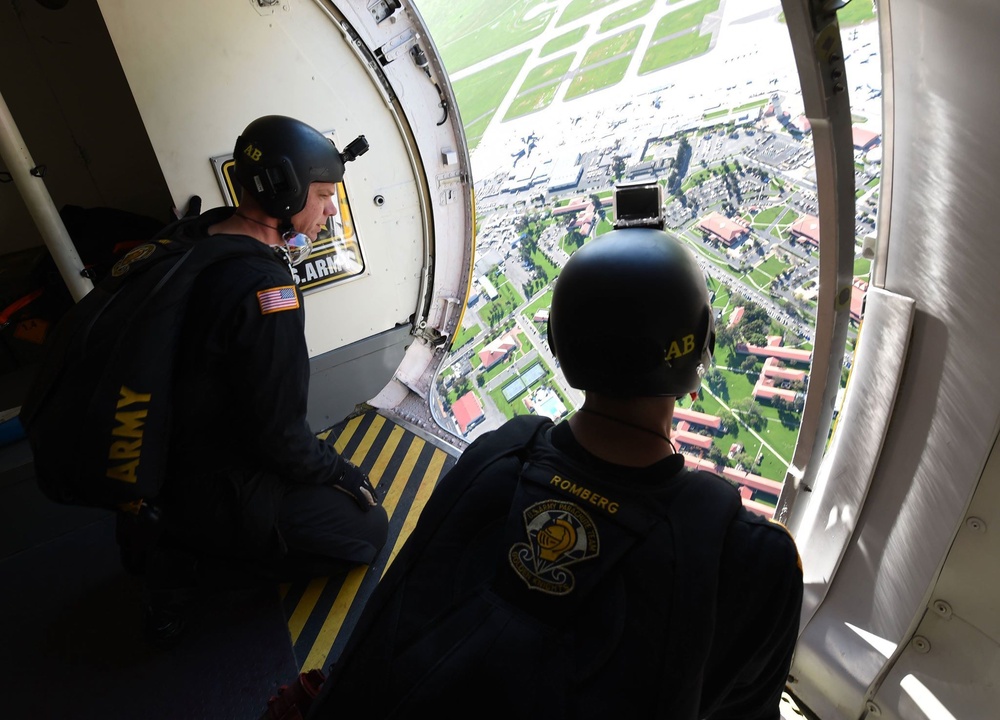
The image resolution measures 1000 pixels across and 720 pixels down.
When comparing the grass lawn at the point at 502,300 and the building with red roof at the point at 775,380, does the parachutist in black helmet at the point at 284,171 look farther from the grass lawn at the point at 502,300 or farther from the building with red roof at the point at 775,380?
the building with red roof at the point at 775,380

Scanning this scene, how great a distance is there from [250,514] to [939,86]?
252cm

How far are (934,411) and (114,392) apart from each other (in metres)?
2.35

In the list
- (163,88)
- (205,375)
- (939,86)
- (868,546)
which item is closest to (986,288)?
(939,86)

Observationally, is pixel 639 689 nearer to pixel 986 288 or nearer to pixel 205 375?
pixel 986 288

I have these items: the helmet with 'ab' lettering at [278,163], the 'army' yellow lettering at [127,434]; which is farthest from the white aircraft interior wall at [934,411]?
the 'army' yellow lettering at [127,434]

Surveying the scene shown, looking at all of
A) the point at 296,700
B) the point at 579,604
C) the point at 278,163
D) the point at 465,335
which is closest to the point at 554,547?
the point at 579,604

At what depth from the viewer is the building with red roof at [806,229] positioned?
7.03 feet

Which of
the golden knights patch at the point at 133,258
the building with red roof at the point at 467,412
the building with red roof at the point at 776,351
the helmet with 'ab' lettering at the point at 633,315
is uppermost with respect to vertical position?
the golden knights patch at the point at 133,258

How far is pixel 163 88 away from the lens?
263 cm

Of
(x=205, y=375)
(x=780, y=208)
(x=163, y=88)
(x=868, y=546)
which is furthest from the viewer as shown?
(x=163, y=88)

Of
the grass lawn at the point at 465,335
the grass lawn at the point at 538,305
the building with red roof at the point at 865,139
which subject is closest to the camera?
the building with red roof at the point at 865,139

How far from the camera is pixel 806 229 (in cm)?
216

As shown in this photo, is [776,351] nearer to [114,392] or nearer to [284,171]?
[284,171]

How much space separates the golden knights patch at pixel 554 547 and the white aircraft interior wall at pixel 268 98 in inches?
106
